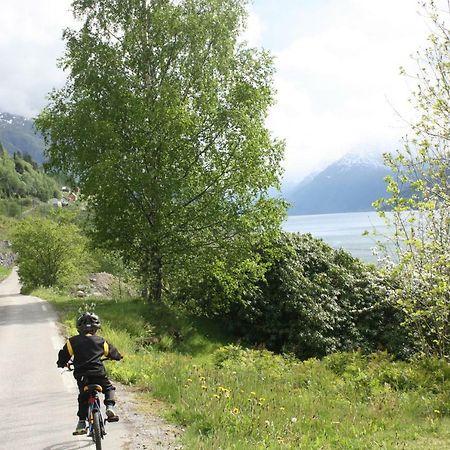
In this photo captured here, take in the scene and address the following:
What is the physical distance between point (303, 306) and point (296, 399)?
1172 centimetres

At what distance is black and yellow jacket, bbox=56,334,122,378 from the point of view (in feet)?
23.2

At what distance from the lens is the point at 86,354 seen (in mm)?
7125

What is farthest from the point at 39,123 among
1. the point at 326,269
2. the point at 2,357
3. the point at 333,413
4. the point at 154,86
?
the point at 333,413

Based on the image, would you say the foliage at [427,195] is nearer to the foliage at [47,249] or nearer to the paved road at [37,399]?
the paved road at [37,399]

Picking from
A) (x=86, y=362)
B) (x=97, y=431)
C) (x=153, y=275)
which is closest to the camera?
(x=97, y=431)

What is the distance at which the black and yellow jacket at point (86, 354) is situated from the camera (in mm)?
7070

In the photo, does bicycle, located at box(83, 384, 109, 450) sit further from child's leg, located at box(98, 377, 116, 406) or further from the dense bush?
the dense bush

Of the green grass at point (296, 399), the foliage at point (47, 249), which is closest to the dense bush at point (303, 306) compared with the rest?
the green grass at point (296, 399)

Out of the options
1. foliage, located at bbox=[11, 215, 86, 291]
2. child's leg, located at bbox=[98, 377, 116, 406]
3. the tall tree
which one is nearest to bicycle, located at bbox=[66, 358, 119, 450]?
child's leg, located at bbox=[98, 377, 116, 406]

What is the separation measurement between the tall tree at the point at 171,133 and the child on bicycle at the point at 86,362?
13.2m

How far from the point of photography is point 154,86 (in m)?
22.1

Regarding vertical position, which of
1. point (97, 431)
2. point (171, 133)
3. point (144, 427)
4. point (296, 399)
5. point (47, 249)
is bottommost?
point (296, 399)

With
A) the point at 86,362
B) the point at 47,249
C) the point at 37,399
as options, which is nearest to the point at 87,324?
the point at 86,362

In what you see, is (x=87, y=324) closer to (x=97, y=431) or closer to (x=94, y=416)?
(x=94, y=416)
